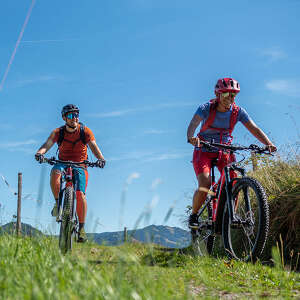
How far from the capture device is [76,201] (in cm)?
730

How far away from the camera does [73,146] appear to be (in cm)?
767

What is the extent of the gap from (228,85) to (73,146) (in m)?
2.71

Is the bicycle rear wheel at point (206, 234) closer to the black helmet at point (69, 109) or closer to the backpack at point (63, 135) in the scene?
the backpack at point (63, 135)

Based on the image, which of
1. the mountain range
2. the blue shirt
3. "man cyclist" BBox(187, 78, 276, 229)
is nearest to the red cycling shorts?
"man cyclist" BBox(187, 78, 276, 229)

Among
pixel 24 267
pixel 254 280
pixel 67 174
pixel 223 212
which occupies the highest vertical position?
pixel 67 174

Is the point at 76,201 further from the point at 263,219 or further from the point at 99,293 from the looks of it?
the point at 99,293

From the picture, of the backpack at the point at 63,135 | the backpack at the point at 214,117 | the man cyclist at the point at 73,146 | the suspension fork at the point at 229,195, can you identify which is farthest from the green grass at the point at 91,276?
the backpack at the point at 63,135

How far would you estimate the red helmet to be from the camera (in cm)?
658

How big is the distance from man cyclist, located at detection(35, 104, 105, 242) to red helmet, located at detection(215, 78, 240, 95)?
7.30ft

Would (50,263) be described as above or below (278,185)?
below

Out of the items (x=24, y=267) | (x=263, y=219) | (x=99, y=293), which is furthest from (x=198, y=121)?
(x=99, y=293)

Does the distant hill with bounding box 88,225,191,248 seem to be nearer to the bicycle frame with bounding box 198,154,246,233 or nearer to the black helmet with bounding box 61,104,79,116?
the bicycle frame with bounding box 198,154,246,233

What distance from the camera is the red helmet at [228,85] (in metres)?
6.58

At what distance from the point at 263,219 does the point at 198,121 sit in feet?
5.82
